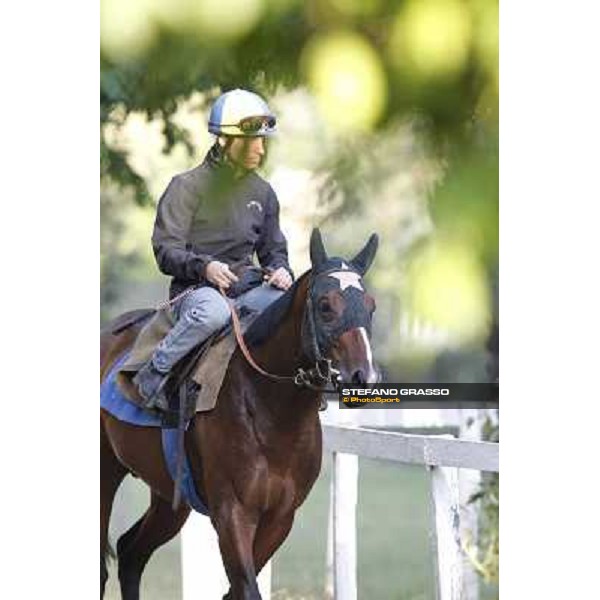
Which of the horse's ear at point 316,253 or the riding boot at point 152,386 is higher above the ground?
the horse's ear at point 316,253

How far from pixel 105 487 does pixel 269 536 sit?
59cm

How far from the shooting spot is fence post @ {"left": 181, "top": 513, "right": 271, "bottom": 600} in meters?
6.05

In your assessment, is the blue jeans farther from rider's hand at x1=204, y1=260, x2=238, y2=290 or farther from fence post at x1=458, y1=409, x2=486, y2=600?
fence post at x1=458, y1=409, x2=486, y2=600

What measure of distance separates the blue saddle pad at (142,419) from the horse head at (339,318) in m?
0.58

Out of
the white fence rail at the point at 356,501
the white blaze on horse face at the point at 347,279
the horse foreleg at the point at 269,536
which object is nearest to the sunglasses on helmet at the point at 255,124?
the white blaze on horse face at the point at 347,279

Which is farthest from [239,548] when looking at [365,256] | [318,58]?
[318,58]

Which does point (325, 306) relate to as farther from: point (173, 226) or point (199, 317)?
point (173, 226)

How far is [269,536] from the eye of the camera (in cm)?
582

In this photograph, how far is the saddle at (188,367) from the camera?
576 centimetres

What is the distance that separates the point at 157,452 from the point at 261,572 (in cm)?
47

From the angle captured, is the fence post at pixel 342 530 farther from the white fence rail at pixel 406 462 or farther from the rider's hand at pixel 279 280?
the rider's hand at pixel 279 280

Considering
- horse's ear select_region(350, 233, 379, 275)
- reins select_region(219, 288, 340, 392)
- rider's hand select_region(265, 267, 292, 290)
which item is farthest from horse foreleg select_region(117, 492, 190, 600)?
horse's ear select_region(350, 233, 379, 275)

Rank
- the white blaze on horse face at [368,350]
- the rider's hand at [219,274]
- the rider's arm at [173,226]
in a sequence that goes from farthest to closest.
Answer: the rider's arm at [173,226]
the rider's hand at [219,274]
the white blaze on horse face at [368,350]

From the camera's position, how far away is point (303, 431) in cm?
574
